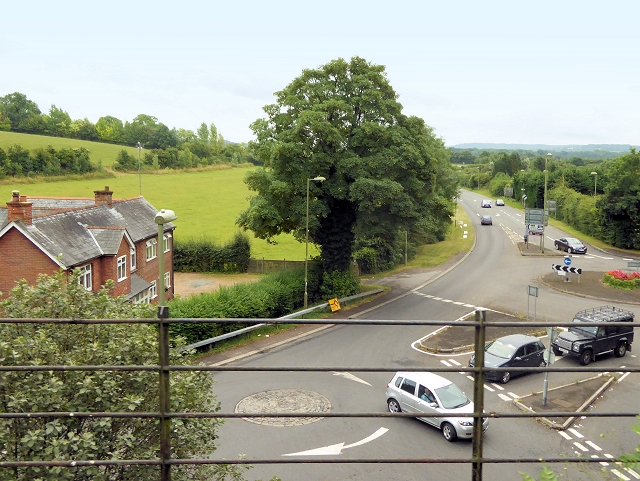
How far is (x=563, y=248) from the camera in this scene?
1908 inches

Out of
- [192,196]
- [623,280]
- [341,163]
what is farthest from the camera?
[192,196]

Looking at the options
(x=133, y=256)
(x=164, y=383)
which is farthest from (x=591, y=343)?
(x=133, y=256)

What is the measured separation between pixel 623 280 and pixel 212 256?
31802mm

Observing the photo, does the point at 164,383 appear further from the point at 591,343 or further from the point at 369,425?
the point at 591,343

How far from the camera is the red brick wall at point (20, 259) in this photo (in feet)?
78.7

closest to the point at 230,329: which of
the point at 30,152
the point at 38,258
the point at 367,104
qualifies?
the point at 38,258

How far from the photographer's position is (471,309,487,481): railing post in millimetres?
3736

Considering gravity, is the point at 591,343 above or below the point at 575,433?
above

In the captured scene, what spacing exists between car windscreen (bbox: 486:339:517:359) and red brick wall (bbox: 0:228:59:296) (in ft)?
60.8

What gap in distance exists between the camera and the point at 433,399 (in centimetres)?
1417

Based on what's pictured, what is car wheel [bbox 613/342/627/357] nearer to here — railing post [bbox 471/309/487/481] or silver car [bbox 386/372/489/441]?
silver car [bbox 386/372/489/441]

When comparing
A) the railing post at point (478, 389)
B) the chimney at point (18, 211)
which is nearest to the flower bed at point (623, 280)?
the chimney at point (18, 211)

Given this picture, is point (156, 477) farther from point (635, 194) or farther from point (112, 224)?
point (635, 194)

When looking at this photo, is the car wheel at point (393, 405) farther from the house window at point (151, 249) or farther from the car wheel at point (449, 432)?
the house window at point (151, 249)
